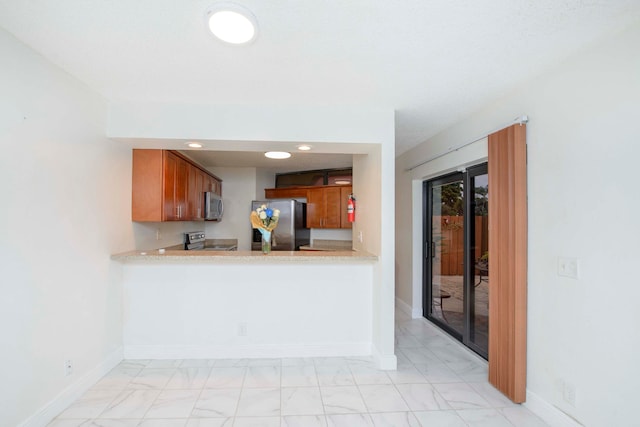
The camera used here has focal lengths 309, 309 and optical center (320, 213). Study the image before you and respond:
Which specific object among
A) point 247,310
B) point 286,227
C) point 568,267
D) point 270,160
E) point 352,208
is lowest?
point 247,310

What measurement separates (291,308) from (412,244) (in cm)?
203

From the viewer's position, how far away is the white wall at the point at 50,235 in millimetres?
1771

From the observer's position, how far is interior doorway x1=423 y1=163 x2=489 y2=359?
3.07 meters

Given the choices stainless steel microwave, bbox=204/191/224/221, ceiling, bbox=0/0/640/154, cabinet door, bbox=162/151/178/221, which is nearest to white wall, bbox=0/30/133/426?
ceiling, bbox=0/0/640/154

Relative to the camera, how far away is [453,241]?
365cm

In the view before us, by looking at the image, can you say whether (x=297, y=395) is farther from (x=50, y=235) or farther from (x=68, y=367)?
(x=50, y=235)

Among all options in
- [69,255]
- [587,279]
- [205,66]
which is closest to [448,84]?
[587,279]

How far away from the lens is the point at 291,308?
122 inches

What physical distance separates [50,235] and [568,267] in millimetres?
3345

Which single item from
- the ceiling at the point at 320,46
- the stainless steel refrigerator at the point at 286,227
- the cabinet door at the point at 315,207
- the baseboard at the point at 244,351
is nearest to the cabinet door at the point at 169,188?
the ceiling at the point at 320,46

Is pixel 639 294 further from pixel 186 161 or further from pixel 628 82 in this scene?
Answer: pixel 186 161

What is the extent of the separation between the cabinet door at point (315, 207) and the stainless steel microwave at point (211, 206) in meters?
1.57

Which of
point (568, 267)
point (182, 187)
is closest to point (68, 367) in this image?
point (182, 187)

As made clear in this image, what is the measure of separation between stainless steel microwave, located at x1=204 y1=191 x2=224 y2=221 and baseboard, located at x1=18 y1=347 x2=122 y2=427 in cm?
222
